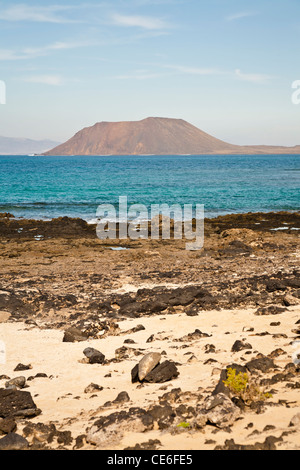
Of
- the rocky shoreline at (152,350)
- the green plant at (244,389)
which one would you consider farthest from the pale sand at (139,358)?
the green plant at (244,389)

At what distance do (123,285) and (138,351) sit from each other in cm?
553

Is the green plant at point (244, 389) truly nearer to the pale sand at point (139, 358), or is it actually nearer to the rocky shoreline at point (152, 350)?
the rocky shoreline at point (152, 350)

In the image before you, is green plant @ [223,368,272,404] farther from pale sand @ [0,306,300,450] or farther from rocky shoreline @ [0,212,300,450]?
pale sand @ [0,306,300,450]

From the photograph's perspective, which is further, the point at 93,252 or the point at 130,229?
the point at 130,229

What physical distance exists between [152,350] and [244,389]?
2.98m

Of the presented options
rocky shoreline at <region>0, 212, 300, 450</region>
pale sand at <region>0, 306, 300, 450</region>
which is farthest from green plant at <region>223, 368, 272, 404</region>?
pale sand at <region>0, 306, 300, 450</region>

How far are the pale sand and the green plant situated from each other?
0.68 ft

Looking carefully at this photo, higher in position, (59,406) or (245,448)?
(245,448)

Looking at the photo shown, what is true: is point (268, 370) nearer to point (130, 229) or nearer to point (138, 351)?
point (138, 351)

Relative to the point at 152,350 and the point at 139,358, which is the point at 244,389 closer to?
the point at 139,358

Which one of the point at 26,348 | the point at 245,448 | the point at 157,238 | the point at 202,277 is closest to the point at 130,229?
the point at 157,238

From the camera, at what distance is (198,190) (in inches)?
2085

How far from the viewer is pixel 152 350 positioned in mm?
9062

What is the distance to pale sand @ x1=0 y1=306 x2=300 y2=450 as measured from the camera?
18.5 ft
